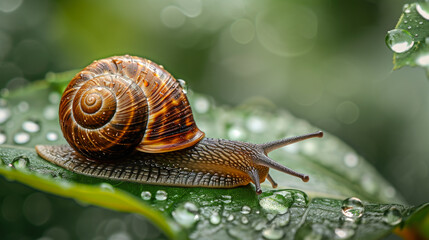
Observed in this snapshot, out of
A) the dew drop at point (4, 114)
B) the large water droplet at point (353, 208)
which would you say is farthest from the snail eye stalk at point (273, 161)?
the dew drop at point (4, 114)

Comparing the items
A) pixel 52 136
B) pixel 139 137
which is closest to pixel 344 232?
pixel 139 137

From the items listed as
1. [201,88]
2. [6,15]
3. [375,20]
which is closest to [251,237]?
[201,88]

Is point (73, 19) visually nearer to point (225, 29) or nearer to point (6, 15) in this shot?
point (6, 15)

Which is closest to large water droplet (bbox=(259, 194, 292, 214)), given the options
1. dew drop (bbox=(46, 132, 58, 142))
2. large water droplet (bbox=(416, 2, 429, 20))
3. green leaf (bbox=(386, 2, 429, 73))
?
green leaf (bbox=(386, 2, 429, 73))

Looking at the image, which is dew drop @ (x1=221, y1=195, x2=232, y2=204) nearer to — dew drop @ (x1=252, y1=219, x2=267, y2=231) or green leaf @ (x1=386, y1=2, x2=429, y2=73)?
dew drop @ (x1=252, y1=219, x2=267, y2=231)

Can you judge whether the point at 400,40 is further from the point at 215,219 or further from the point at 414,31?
the point at 215,219
